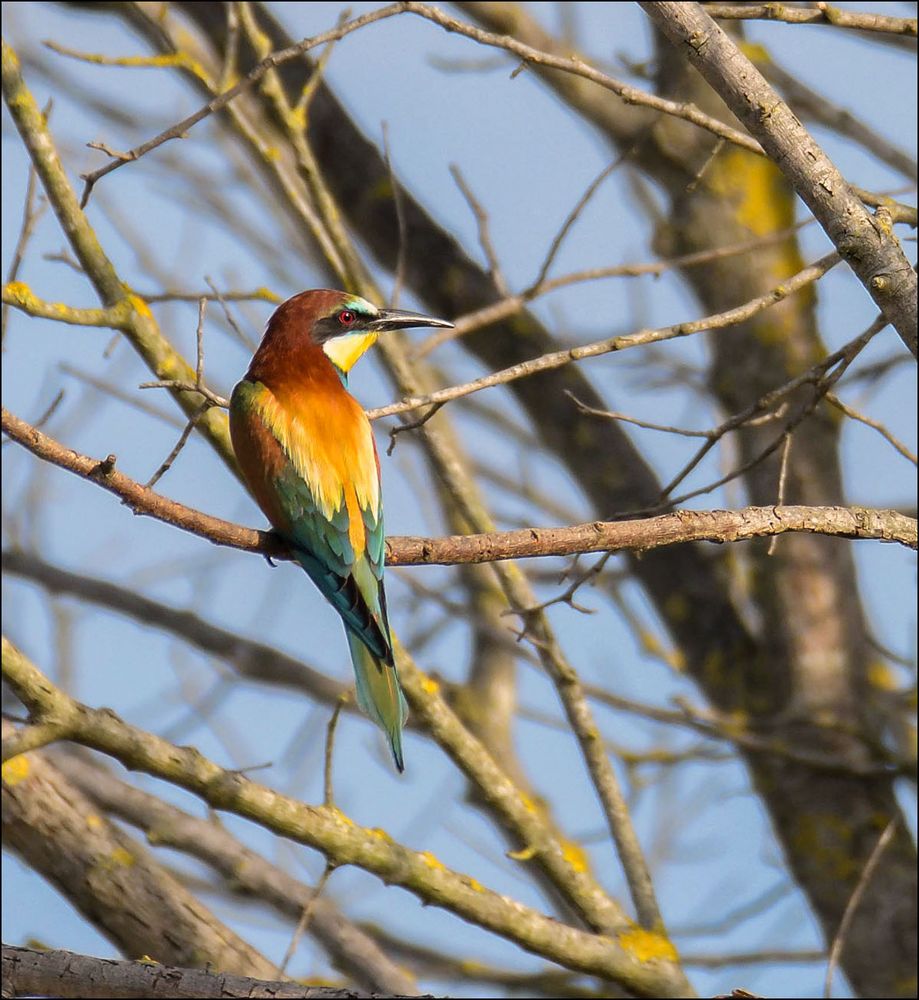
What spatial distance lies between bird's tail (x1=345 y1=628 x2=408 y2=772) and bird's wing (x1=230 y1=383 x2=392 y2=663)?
0.03m

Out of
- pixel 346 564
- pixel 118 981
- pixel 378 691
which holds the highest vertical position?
pixel 346 564

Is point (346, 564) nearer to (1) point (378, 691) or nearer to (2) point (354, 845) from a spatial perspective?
(1) point (378, 691)

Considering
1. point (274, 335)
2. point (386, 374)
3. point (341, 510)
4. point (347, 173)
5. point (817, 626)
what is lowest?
point (341, 510)

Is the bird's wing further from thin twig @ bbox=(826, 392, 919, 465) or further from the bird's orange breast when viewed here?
thin twig @ bbox=(826, 392, 919, 465)

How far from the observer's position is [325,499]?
12.6ft

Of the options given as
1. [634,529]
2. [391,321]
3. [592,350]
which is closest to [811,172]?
[592,350]

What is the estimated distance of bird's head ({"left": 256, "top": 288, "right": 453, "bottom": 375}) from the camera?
14.6 feet

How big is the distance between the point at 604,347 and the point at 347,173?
11.7ft

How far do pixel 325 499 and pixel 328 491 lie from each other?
0.10 ft

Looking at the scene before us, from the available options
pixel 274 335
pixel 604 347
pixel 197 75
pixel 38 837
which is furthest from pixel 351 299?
pixel 38 837

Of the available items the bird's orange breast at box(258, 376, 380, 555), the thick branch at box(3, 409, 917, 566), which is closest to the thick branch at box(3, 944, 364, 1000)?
A: the thick branch at box(3, 409, 917, 566)

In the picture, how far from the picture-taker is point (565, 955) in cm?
391

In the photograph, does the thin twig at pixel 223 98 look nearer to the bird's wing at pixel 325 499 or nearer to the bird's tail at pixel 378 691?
the bird's wing at pixel 325 499

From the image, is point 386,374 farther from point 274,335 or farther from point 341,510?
point 341,510
